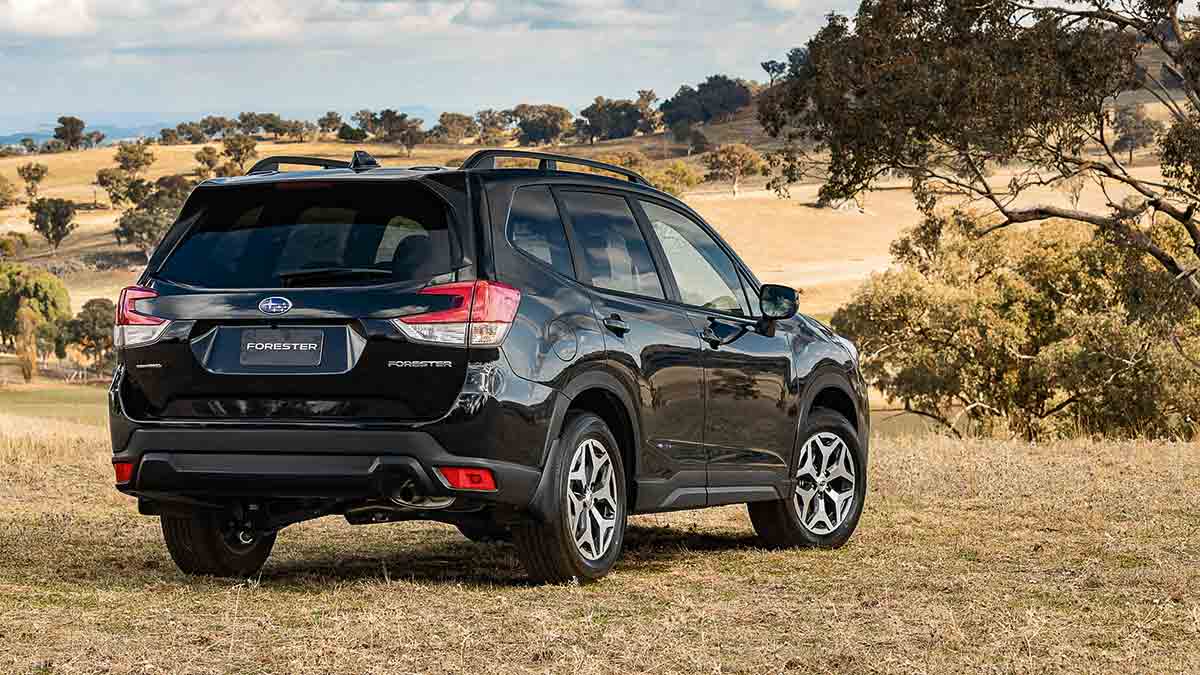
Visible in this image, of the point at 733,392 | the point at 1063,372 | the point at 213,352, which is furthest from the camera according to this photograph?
the point at 1063,372

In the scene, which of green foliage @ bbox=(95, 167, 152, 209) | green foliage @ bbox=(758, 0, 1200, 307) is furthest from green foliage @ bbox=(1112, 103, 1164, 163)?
green foliage @ bbox=(95, 167, 152, 209)

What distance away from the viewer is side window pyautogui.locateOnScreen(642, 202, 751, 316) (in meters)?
8.24

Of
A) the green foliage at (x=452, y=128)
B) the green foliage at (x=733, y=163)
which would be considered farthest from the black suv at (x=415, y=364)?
the green foliage at (x=452, y=128)

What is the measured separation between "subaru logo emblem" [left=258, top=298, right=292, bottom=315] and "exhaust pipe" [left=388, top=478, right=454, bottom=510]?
867 mm

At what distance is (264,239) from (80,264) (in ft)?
350

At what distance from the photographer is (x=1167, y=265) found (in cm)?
2852

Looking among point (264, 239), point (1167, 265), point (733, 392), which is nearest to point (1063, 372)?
point (1167, 265)

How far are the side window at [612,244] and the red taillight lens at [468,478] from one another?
3.93 ft

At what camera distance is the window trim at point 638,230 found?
24.4ft

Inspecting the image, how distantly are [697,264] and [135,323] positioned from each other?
2893mm

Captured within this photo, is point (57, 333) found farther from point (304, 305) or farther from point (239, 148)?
point (304, 305)

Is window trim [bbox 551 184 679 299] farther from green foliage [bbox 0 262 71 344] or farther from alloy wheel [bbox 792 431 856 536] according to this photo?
green foliage [bbox 0 262 71 344]

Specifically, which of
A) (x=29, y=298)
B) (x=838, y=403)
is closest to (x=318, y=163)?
(x=838, y=403)

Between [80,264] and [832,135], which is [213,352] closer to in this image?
[832,135]
